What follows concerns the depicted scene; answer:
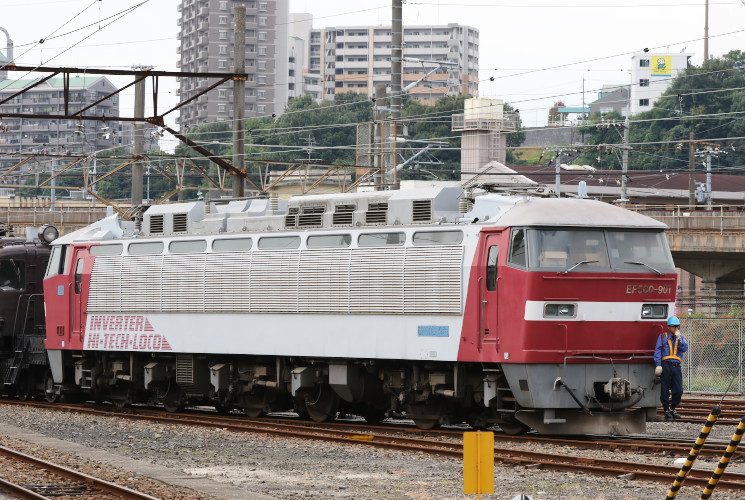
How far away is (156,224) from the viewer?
84.7 feet

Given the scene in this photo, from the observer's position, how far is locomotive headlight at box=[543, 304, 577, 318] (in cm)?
1859

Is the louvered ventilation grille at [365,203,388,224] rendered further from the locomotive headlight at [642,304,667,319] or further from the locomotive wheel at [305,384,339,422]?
the locomotive headlight at [642,304,667,319]

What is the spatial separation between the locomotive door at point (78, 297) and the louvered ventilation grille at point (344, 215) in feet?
24.1

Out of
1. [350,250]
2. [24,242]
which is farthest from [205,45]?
[350,250]

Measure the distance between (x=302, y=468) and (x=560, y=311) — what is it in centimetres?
458

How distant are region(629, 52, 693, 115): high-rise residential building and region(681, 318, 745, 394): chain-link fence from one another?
5168 inches

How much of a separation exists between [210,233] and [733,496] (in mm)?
12971

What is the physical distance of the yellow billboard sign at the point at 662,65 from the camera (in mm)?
172875

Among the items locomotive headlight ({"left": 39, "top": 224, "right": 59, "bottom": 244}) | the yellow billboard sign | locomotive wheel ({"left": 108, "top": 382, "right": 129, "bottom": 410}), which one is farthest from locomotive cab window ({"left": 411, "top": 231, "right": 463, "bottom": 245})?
the yellow billboard sign

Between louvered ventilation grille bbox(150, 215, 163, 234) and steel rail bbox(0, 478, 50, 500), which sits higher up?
louvered ventilation grille bbox(150, 215, 163, 234)

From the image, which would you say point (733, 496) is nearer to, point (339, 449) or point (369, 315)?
point (339, 449)

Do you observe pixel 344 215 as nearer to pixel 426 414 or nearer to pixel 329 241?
pixel 329 241

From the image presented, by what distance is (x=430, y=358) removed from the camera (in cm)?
1984

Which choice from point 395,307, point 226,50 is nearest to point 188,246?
point 395,307
